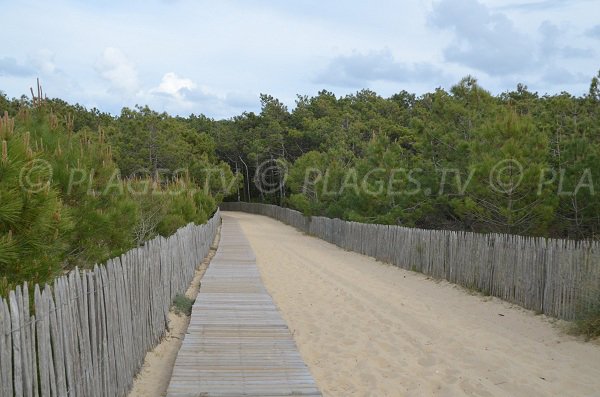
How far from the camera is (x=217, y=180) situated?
41.4 meters

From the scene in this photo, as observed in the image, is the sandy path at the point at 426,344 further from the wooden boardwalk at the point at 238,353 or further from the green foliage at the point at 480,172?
the green foliage at the point at 480,172

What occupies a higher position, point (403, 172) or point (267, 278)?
point (403, 172)

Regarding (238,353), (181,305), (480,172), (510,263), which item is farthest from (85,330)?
(480,172)

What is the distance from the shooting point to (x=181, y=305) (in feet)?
29.7

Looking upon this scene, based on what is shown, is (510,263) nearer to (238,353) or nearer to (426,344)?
(426,344)

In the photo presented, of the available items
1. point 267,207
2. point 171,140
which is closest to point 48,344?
point 171,140

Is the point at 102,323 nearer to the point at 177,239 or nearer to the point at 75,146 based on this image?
the point at 75,146

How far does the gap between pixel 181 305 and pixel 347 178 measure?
1836cm

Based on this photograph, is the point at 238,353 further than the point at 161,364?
No

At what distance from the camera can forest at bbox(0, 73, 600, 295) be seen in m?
4.24

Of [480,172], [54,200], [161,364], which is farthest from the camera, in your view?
[480,172]

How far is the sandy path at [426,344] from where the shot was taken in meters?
5.98

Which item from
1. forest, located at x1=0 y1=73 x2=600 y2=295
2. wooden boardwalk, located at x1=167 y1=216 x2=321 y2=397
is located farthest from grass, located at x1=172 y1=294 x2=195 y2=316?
forest, located at x1=0 y1=73 x2=600 y2=295

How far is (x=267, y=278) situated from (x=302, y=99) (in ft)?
162
